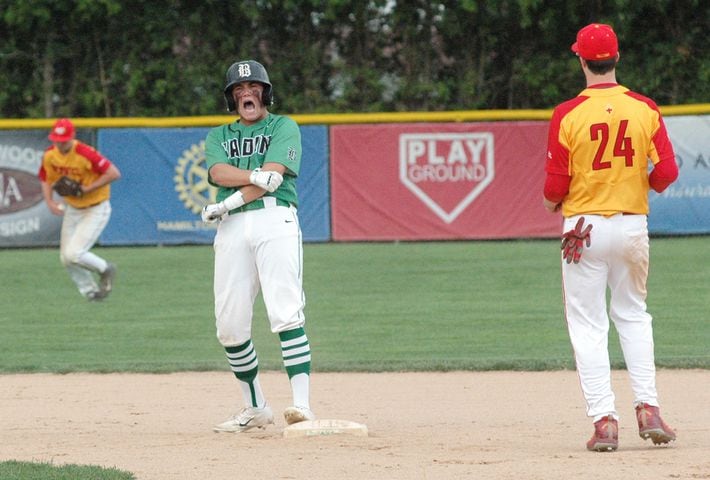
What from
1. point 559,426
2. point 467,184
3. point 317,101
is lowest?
point 559,426

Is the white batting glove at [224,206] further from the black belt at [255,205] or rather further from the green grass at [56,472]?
the green grass at [56,472]

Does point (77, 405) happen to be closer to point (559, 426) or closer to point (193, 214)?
point (559, 426)

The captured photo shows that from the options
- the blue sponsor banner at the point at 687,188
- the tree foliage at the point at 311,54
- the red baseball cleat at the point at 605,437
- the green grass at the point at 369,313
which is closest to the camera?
the red baseball cleat at the point at 605,437

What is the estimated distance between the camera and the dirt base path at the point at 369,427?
237 inches

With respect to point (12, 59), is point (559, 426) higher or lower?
lower

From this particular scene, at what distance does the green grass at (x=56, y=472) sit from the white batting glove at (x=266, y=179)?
5.42 ft

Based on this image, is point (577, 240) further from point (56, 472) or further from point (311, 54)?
point (311, 54)

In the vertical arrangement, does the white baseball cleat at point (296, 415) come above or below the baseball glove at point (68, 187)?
below

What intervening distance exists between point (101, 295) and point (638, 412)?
351 inches

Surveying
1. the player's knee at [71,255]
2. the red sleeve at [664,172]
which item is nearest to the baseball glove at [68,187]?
the player's knee at [71,255]

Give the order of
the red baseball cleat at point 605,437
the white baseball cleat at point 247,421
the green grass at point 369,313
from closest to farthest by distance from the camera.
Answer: the red baseball cleat at point 605,437 < the white baseball cleat at point 247,421 < the green grass at point 369,313

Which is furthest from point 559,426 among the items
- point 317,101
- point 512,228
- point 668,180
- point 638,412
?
point 317,101

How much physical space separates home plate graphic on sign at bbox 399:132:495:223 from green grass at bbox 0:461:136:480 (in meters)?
15.0

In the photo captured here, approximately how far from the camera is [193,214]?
2109 cm
